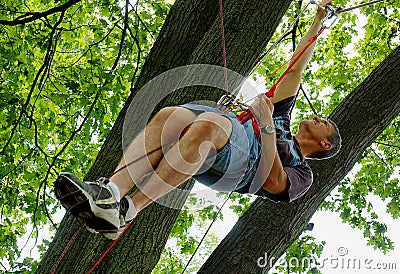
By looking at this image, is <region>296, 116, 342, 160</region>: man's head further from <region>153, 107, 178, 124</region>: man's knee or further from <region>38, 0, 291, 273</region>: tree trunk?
<region>153, 107, 178, 124</region>: man's knee

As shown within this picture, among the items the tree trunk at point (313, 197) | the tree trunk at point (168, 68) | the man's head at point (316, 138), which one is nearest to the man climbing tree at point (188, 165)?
the man's head at point (316, 138)

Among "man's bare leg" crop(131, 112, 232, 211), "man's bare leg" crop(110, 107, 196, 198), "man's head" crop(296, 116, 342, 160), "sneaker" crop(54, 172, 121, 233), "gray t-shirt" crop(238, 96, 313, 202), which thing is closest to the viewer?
"sneaker" crop(54, 172, 121, 233)

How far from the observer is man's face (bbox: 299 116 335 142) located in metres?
3.38

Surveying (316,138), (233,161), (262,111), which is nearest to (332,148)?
(316,138)

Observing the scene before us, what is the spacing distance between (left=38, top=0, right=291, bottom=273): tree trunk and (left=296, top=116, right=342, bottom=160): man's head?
61cm

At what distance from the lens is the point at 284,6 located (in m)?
3.90

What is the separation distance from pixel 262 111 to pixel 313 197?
137 centimetres

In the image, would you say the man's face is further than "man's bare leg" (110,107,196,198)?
Yes

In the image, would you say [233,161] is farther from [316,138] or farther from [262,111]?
[316,138]

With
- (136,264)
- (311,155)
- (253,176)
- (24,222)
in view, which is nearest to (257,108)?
(253,176)

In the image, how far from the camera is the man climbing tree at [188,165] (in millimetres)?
2469

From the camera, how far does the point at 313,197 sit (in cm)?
397

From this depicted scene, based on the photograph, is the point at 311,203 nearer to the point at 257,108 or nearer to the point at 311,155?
the point at 311,155

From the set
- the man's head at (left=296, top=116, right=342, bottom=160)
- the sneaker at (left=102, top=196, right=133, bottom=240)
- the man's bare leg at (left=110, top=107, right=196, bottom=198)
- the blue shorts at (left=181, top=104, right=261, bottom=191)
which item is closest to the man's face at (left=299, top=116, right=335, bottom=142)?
the man's head at (left=296, top=116, right=342, bottom=160)
